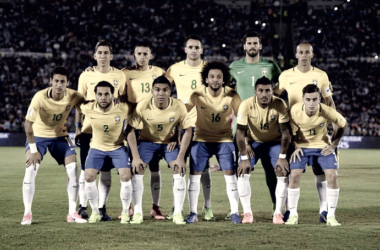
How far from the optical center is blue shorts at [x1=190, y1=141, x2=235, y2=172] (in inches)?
316

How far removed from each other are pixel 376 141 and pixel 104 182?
75.6 feet

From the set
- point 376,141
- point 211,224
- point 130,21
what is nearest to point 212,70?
point 211,224

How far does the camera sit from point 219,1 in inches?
1638

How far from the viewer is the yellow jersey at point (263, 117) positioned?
7.86 m

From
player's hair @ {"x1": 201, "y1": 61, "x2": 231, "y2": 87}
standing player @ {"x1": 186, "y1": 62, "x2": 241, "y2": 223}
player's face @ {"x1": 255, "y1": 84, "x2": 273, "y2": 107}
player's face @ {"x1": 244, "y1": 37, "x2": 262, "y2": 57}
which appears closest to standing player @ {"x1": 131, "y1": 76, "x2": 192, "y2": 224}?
standing player @ {"x1": 186, "y1": 62, "x2": 241, "y2": 223}

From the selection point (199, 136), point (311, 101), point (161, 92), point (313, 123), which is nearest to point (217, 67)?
point (161, 92)

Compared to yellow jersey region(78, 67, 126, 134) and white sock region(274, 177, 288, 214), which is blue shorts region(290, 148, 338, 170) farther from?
yellow jersey region(78, 67, 126, 134)

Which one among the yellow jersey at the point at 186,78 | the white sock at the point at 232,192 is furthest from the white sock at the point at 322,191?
the yellow jersey at the point at 186,78

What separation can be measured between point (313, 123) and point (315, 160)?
50 cm

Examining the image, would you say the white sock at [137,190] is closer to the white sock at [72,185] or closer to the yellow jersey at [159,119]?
the yellow jersey at [159,119]

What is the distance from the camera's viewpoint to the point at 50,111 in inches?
315

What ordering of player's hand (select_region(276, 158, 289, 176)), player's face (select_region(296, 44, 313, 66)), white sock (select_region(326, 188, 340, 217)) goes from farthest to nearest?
1. player's face (select_region(296, 44, 313, 66))
2. player's hand (select_region(276, 158, 289, 176))
3. white sock (select_region(326, 188, 340, 217))

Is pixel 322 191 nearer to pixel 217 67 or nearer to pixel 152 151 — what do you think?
pixel 217 67

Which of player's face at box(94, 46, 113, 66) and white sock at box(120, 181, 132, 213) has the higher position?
player's face at box(94, 46, 113, 66)
